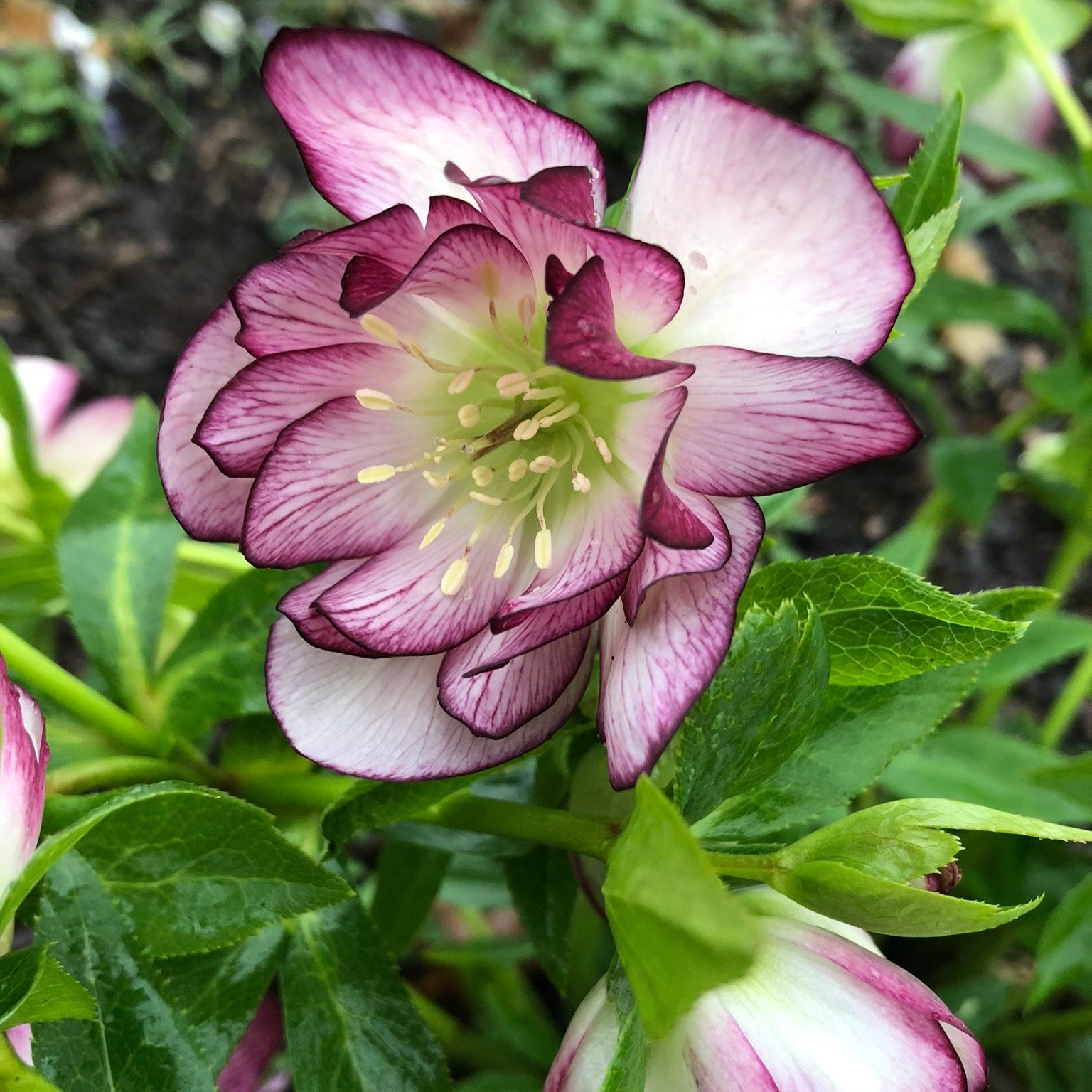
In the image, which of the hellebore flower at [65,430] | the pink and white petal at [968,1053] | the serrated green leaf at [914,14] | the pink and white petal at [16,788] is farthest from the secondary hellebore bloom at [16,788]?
the serrated green leaf at [914,14]

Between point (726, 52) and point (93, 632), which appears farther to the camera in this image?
point (726, 52)

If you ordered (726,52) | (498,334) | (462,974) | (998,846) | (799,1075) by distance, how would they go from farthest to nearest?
(726,52), (462,974), (998,846), (498,334), (799,1075)

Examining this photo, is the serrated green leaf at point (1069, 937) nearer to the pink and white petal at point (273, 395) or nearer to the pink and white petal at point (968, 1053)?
the pink and white petal at point (968, 1053)

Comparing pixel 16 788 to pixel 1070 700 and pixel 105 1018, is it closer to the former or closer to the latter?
pixel 105 1018

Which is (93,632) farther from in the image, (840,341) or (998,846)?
(998,846)

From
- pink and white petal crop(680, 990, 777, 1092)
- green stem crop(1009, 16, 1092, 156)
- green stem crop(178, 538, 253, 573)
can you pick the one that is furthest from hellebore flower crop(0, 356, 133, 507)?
green stem crop(1009, 16, 1092, 156)

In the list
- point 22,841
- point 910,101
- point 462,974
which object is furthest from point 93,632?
point 910,101

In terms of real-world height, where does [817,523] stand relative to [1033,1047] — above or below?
above

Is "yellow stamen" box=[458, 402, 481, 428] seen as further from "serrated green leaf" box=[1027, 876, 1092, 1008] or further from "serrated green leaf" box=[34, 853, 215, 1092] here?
"serrated green leaf" box=[1027, 876, 1092, 1008]
